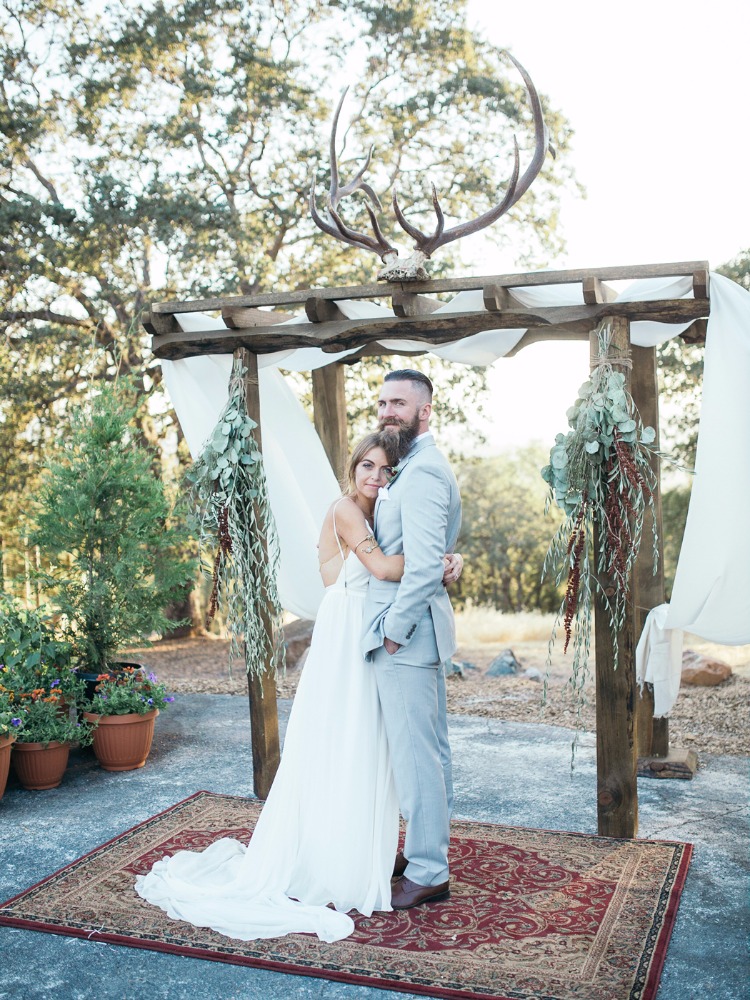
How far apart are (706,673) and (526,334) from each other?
417 centimetres

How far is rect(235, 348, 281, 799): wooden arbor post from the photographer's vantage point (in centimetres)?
475

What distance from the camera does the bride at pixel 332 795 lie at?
11.1ft

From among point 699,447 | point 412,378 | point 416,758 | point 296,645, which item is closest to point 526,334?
point 699,447

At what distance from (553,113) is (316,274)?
3021mm

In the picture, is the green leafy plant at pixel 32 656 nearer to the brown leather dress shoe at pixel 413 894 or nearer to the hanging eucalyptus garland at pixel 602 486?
the brown leather dress shoe at pixel 413 894

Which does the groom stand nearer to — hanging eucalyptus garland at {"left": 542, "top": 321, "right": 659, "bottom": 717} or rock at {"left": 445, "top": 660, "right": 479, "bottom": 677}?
hanging eucalyptus garland at {"left": 542, "top": 321, "right": 659, "bottom": 717}

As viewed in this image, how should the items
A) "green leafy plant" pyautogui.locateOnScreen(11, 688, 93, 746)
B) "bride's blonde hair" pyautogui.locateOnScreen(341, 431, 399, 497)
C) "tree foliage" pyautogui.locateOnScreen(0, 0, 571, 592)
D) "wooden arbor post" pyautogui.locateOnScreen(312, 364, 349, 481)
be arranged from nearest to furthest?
"bride's blonde hair" pyautogui.locateOnScreen(341, 431, 399, 497) → "green leafy plant" pyautogui.locateOnScreen(11, 688, 93, 746) → "wooden arbor post" pyautogui.locateOnScreen(312, 364, 349, 481) → "tree foliage" pyautogui.locateOnScreen(0, 0, 571, 592)

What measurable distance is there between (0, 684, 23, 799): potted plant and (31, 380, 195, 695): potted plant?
830 millimetres

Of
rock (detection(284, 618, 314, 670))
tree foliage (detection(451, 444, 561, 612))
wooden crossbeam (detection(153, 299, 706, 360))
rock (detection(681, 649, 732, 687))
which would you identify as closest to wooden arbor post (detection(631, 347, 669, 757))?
wooden crossbeam (detection(153, 299, 706, 360))

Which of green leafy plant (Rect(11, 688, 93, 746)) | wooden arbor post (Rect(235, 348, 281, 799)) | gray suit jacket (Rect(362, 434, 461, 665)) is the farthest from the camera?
green leafy plant (Rect(11, 688, 93, 746))

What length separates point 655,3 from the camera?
1188 cm

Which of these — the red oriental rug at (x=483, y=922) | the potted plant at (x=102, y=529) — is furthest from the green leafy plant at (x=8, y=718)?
the red oriental rug at (x=483, y=922)

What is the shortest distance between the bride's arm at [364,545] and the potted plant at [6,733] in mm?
2227

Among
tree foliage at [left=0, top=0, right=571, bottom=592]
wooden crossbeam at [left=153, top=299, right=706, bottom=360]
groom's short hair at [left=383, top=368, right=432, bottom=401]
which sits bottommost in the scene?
groom's short hair at [left=383, top=368, right=432, bottom=401]
